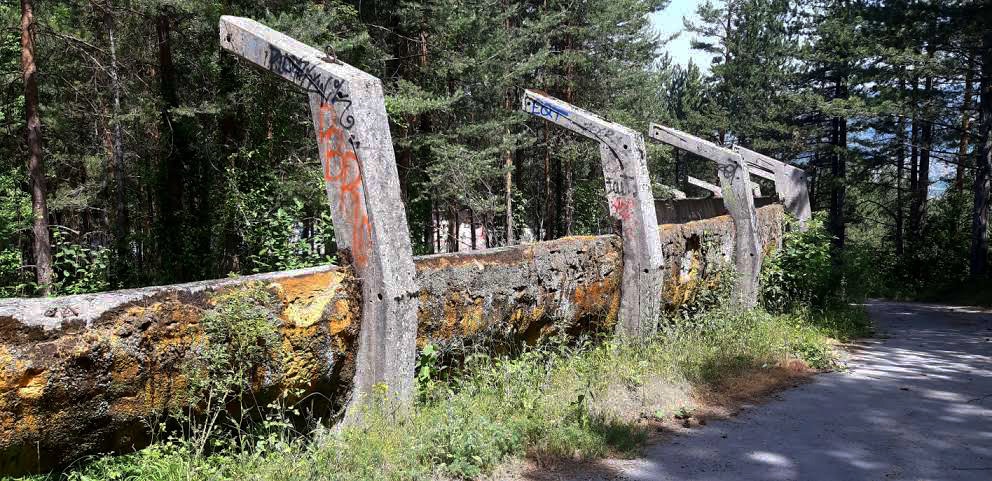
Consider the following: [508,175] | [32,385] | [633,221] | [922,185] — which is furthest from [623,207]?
[922,185]

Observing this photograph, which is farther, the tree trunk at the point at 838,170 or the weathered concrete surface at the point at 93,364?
the tree trunk at the point at 838,170

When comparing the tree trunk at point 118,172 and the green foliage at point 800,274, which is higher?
the tree trunk at point 118,172

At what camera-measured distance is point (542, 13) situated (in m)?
20.0

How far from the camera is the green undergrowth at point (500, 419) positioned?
377 cm

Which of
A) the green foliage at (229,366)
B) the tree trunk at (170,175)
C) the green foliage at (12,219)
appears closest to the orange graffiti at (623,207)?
the green foliage at (229,366)

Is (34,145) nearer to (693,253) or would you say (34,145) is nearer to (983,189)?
(693,253)

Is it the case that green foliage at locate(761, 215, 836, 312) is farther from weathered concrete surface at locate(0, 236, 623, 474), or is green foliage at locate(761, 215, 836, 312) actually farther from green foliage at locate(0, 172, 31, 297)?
green foliage at locate(0, 172, 31, 297)

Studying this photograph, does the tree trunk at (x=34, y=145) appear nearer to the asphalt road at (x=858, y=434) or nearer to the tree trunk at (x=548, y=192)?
the asphalt road at (x=858, y=434)

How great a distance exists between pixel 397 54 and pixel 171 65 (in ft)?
16.7

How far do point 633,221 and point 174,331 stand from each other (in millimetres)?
5049

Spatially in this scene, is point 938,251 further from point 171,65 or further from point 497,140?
point 171,65

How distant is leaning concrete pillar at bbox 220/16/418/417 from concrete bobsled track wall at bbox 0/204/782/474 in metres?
0.15

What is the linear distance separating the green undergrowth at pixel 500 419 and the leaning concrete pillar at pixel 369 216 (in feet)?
1.26

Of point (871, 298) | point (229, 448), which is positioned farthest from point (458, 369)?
point (871, 298)
